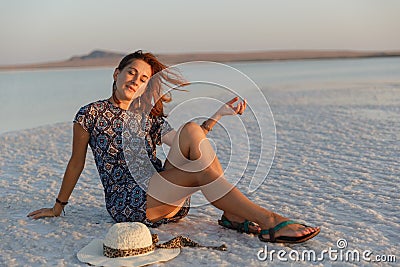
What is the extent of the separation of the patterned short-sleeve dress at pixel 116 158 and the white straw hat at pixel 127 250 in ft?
0.84

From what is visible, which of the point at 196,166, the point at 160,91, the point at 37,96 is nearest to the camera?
the point at 196,166

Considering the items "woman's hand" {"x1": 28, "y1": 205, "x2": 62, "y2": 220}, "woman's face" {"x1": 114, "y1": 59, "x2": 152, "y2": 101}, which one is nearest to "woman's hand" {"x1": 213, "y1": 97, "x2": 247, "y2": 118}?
"woman's face" {"x1": 114, "y1": 59, "x2": 152, "y2": 101}

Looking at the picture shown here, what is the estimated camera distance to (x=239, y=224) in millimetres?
2779

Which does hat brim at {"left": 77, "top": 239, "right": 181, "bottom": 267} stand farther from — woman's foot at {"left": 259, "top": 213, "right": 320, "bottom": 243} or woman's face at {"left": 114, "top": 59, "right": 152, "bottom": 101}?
woman's face at {"left": 114, "top": 59, "right": 152, "bottom": 101}

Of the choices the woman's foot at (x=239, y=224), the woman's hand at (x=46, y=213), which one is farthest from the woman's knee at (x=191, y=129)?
the woman's hand at (x=46, y=213)

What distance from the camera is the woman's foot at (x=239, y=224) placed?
108 inches

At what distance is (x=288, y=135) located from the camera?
6.00m

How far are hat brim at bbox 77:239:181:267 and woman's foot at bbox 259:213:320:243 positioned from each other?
0.39 m

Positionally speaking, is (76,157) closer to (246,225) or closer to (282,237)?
(246,225)

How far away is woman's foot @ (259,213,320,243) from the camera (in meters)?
2.59

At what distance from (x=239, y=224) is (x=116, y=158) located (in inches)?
25.2

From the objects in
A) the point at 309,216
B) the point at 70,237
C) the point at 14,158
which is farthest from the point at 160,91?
the point at 14,158

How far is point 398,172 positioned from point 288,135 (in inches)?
77.8

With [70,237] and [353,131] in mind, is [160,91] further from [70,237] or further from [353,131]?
[353,131]
